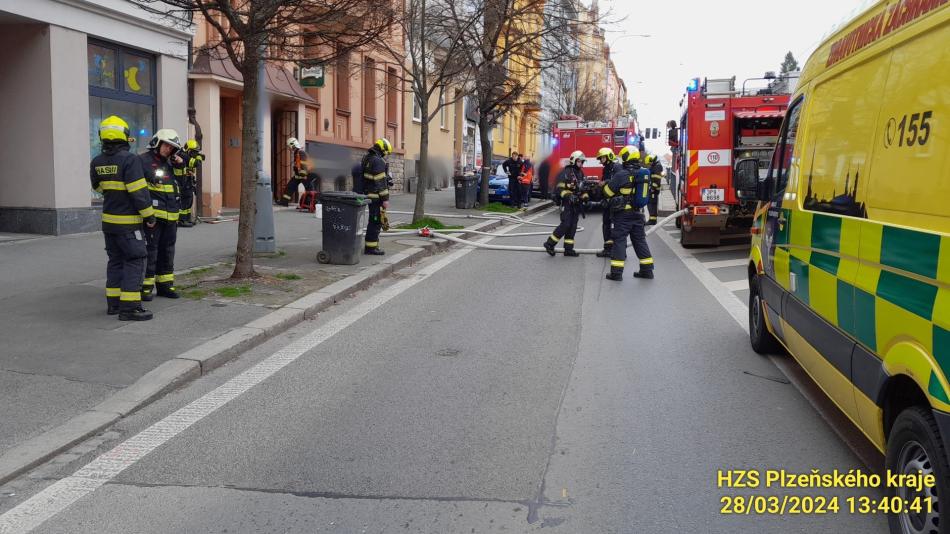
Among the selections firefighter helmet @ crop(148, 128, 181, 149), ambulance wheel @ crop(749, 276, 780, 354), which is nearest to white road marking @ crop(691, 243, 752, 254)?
ambulance wheel @ crop(749, 276, 780, 354)

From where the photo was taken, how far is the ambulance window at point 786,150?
5.78 m

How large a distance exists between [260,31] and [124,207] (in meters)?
2.63

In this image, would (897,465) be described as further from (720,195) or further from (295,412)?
(720,195)

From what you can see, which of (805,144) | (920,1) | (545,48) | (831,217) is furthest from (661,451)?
(545,48)

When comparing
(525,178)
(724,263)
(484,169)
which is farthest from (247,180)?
(525,178)

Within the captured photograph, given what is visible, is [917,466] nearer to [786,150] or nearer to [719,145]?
[786,150]

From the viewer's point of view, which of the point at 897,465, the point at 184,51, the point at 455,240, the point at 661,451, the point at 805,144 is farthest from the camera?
the point at 184,51

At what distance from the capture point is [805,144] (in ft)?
17.3

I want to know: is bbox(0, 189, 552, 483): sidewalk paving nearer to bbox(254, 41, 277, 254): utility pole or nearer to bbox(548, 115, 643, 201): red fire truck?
bbox(254, 41, 277, 254): utility pole

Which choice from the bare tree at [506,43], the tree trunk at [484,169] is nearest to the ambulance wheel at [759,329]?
the bare tree at [506,43]

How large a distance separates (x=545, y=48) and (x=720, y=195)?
10.5 m

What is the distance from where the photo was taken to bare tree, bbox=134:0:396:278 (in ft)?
29.3

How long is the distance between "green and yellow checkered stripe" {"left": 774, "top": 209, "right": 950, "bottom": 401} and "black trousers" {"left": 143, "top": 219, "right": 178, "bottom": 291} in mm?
6188

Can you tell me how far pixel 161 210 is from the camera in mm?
8383
